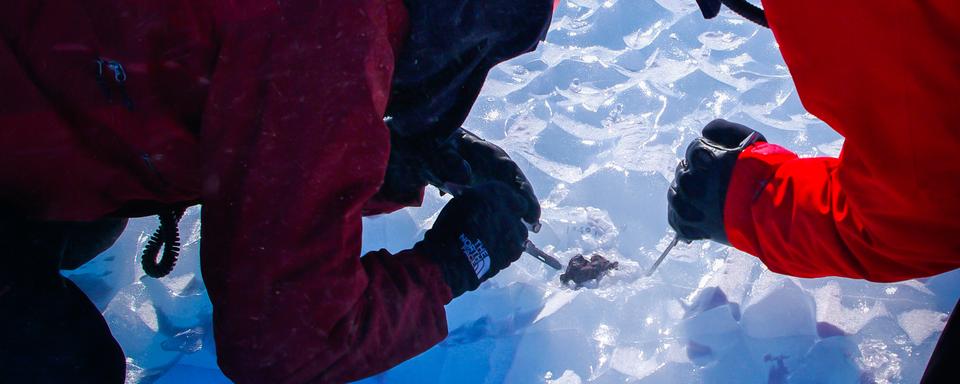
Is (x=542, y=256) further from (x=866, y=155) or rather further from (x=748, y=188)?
(x=866, y=155)

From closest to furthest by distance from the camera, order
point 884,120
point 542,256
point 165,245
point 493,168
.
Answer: point 884,120, point 165,245, point 493,168, point 542,256

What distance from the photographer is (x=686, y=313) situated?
6.79 feet

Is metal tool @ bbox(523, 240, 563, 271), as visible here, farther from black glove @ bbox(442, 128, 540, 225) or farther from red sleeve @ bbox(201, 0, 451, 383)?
red sleeve @ bbox(201, 0, 451, 383)

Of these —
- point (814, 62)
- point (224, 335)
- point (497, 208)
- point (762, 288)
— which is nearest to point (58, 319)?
point (224, 335)

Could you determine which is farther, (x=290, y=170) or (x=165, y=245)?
(x=165, y=245)

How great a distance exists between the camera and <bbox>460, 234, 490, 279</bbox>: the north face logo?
159 centimetres

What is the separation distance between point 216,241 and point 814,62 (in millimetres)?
1085

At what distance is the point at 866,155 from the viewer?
106cm

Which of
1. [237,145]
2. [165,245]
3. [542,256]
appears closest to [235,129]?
[237,145]

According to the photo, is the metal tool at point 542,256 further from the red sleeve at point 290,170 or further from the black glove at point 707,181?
the red sleeve at point 290,170

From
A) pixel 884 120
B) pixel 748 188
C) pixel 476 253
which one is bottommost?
pixel 476 253

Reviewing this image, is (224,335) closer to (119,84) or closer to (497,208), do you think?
(119,84)

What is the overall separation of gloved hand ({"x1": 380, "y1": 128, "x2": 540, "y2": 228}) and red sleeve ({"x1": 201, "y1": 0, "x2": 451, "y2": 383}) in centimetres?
45

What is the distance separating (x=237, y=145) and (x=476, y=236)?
78 centimetres
